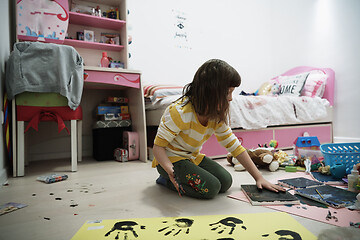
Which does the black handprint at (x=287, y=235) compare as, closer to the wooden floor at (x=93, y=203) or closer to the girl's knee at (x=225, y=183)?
the wooden floor at (x=93, y=203)

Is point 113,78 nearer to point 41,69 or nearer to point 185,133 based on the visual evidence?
point 41,69

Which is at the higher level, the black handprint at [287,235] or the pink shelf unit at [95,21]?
the pink shelf unit at [95,21]

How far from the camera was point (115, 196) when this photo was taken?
1092 mm

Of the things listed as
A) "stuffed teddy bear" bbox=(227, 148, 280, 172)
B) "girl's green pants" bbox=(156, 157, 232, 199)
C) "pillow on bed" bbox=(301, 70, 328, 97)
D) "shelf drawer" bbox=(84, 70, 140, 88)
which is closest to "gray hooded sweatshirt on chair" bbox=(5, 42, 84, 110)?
"shelf drawer" bbox=(84, 70, 140, 88)

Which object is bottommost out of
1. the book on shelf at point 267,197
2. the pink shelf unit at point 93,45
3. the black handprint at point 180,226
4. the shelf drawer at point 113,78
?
the black handprint at point 180,226

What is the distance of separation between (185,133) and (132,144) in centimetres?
101

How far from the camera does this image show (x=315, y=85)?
2.68m

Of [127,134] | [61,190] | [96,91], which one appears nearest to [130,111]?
[127,134]

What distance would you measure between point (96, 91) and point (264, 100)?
4.99 feet

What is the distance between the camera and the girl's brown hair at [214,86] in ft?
3.13

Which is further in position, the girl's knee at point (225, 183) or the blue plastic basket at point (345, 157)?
the blue plastic basket at point (345, 157)

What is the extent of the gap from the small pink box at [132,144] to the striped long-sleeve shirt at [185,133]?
912 millimetres

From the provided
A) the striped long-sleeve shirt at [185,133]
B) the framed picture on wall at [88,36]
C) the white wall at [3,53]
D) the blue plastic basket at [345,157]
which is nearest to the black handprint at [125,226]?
the striped long-sleeve shirt at [185,133]

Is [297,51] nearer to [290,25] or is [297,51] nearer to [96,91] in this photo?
[290,25]
